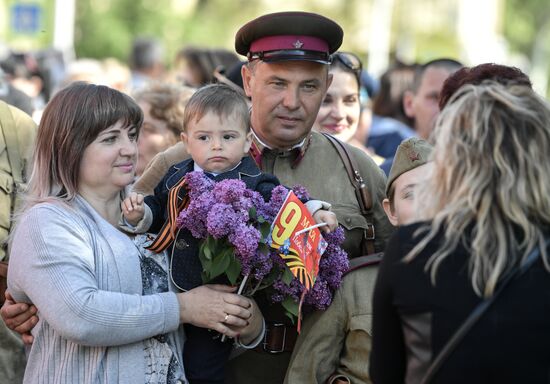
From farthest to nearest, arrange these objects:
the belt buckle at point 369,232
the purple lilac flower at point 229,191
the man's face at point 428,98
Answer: the man's face at point 428,98, the belt buckle at point 369,232, the purple lilac flower at point 229,191

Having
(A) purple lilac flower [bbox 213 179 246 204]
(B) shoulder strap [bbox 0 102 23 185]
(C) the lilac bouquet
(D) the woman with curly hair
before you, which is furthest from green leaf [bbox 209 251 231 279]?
(B) shoulder strap [bbox 0 102 23 185]

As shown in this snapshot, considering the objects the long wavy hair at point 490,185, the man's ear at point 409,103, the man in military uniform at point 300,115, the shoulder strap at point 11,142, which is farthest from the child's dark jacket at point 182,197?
the man's ear at point 409,103

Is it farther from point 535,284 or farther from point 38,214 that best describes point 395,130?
point 535,284

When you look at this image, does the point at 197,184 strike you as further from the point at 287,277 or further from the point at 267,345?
the point at 267,345

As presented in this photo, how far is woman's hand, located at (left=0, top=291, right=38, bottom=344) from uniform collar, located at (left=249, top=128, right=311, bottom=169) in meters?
1.38

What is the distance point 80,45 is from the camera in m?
29.0

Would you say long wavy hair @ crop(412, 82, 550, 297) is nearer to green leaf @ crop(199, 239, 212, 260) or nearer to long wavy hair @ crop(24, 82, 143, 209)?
green leaf @ crop(199, 239, 212, 260)

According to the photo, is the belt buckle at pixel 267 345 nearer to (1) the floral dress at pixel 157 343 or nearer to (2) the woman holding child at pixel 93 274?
(2) the woman holding child at pixel 93 274

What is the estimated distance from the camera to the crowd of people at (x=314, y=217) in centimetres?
288

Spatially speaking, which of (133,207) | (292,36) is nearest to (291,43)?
(292,36)

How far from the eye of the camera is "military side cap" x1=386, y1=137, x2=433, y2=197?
421 cm

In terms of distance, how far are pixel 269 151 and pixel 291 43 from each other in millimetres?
573

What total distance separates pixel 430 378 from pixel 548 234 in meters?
0.59

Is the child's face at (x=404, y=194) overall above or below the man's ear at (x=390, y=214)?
above
